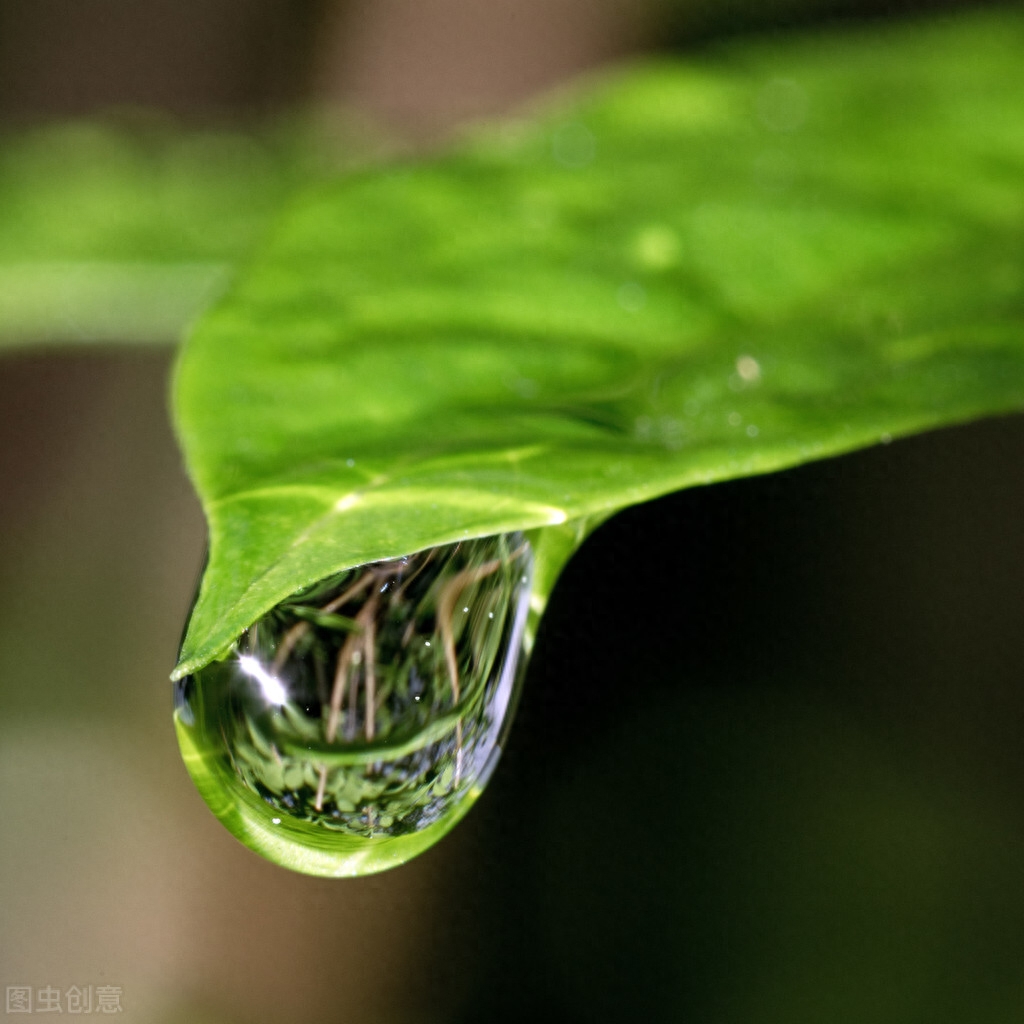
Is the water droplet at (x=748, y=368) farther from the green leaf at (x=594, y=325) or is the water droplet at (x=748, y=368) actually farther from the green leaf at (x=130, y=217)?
the green leaf at (x=130, y=217)

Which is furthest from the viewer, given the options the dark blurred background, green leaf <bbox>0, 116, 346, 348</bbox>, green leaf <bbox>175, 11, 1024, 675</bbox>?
the dark blurred background

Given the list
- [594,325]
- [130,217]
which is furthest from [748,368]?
[130,217]

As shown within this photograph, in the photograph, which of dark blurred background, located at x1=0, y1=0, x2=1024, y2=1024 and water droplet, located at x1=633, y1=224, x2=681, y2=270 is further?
dark blurred background, located at x1=0, y1=0, x2=1024, y2=1024

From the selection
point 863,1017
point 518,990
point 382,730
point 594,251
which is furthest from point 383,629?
point 518,990

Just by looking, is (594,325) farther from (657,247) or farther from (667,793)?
(667,793)

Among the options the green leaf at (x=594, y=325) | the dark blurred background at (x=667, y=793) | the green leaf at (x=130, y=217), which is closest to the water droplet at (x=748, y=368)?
the green leaf at (x=594, y=325)

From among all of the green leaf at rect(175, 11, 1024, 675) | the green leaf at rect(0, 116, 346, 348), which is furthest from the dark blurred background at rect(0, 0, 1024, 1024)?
the green leaf at rect(175, 11, 1024, 675)

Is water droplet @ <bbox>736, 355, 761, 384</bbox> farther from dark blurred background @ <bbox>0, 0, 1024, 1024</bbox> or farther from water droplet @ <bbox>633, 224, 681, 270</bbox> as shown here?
dark blurred background @ <bbox>0, 0, 1024, 1024</bbox>
